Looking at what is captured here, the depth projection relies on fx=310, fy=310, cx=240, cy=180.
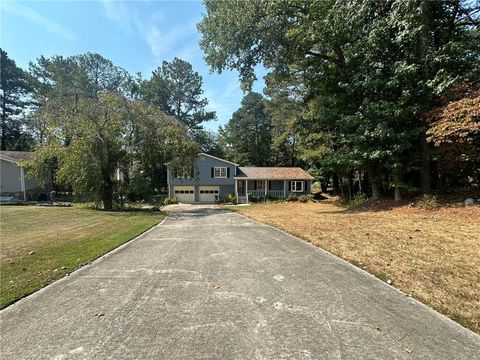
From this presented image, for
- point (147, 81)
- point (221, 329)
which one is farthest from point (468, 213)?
point (147, 81)

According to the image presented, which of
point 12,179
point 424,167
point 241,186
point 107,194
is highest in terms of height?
point 12,179

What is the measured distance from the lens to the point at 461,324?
353 cm

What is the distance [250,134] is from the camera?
49.6 m

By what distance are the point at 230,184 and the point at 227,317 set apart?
30.3 m

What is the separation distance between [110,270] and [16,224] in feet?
29.1

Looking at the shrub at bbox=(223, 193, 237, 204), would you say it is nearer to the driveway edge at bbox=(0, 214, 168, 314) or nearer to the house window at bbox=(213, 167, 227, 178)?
the house window at bbox=(213, 167, 227, 178)

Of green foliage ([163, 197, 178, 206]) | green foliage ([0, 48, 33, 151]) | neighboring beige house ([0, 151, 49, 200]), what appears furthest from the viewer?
green foliage ([0, 48, 33, 151])

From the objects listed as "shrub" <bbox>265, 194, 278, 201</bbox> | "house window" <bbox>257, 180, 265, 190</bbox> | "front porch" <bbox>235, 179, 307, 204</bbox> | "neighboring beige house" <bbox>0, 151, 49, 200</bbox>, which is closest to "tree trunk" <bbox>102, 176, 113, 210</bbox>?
"neighboring beige house" <bbox>0, 151, 49, 200</bbox>

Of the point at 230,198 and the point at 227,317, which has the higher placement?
the point at 230,198

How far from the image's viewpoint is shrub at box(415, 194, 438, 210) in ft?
42.9

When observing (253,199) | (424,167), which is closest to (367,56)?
(424,167)

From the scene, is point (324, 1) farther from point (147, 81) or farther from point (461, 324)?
point (147, 81)

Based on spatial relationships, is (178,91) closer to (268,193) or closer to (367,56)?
(268,193)

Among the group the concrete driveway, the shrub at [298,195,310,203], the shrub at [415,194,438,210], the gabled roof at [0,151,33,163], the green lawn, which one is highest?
the gabled roof at [0,151,33,163]
